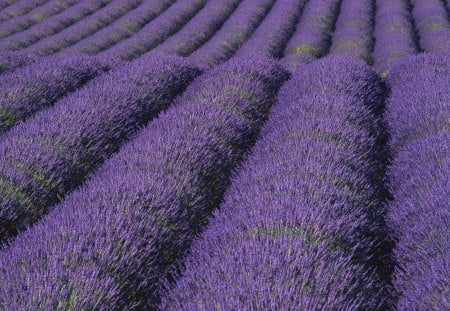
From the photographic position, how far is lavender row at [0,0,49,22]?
1731 centimetres

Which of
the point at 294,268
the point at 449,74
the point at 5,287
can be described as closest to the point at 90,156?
the point at 5,287

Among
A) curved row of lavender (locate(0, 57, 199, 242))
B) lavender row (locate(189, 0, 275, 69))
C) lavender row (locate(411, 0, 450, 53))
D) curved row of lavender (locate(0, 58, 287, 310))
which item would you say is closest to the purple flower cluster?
curved row of lavender (locate(0, 57, 199, 242))

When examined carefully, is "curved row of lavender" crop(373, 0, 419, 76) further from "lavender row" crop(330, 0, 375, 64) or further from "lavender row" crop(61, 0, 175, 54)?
"lavender row" crop(61, 0, 175, 54)

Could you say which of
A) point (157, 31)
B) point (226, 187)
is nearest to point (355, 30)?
point (157, 31)

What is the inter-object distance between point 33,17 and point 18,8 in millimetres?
1389

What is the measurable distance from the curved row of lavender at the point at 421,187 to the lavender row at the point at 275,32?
17.9ft

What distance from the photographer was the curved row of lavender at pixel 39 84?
214 inches

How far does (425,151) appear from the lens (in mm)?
3824

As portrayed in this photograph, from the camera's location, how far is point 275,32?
13.8 metres

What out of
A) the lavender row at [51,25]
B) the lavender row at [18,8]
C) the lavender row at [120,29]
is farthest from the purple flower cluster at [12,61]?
the lavender row at [18,8]

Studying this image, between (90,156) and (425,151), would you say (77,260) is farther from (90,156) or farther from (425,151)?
(425,151)

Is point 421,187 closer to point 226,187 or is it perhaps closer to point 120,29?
point 226,187

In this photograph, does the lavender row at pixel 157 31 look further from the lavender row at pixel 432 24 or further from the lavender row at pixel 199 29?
the lavender row at pixel 432 24

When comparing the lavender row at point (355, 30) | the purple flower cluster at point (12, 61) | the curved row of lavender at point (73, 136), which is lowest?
the lavender row at point (355, 30)
